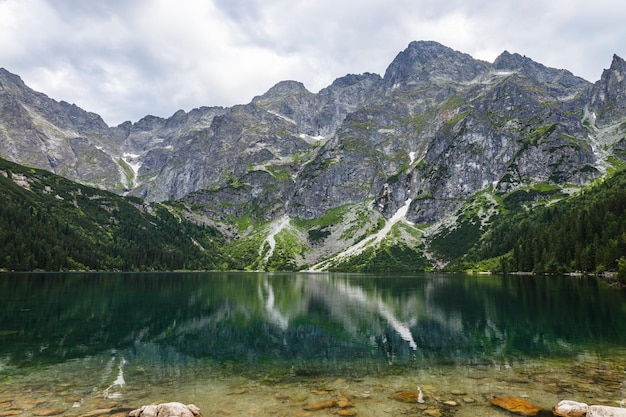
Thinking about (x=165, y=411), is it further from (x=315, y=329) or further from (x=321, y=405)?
(x=315, y=329)

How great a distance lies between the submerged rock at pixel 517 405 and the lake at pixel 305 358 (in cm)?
61

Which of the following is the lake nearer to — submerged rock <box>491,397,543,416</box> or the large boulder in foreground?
submerged rock <box>491,397,543,416</box>

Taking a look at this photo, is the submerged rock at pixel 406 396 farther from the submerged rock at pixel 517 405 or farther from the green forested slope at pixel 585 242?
the green forested slope at pixel 585 242

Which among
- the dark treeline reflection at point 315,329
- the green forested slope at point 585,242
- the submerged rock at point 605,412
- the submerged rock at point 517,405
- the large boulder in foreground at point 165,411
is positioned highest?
the green forested slope at point 585,242

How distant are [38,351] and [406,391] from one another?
31891 millimetres

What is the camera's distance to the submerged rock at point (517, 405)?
19.6 meters

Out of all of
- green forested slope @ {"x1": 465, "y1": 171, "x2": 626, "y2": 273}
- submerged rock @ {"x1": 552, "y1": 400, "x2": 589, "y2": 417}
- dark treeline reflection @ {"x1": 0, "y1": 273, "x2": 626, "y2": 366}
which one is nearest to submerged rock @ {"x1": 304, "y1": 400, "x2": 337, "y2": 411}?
dark treeline reflection @ {"x1": 0, "y1": 273, "x2": 626, "y2": 366}

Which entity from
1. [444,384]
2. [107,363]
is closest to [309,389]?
[444,384]

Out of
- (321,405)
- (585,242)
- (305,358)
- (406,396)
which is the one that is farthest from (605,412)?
(585,242)

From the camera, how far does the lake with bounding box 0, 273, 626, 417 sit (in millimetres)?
21891

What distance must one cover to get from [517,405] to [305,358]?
17.4 meters

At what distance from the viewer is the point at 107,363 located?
30484mm

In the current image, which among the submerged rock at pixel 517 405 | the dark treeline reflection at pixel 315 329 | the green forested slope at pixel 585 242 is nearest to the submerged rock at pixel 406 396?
the submerged rock at pixel 517 405

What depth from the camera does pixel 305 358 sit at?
33.1m
